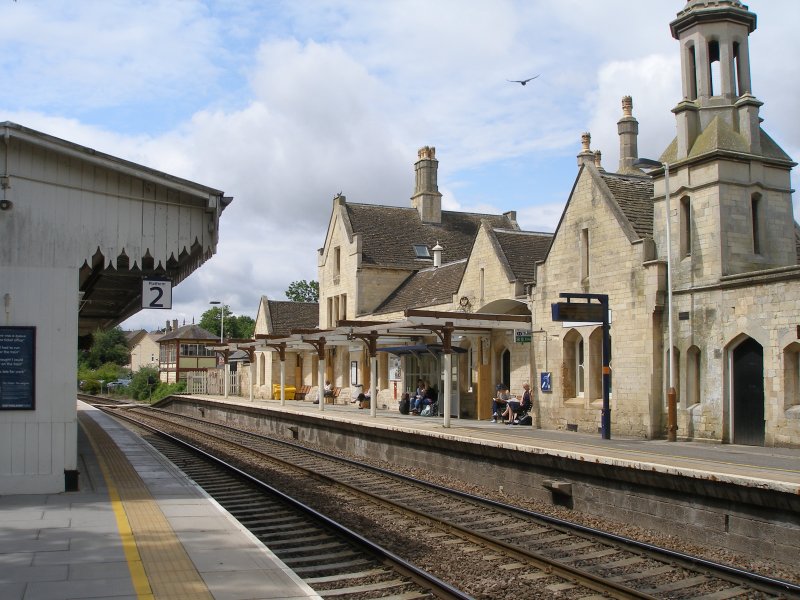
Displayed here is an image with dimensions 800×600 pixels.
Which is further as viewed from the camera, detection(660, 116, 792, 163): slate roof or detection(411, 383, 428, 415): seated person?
detection(411, 383, 428, 415): seated person

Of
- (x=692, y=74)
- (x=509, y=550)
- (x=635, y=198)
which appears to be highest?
(x=692, y=74)

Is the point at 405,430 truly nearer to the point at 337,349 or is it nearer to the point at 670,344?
the point at 670,344

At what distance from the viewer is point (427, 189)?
43156 millimetres

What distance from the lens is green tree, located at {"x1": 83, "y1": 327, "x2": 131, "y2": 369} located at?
104312 mm

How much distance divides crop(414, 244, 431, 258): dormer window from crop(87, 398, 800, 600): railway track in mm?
25098

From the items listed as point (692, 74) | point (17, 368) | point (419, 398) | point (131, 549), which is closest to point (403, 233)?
point (419, 398)

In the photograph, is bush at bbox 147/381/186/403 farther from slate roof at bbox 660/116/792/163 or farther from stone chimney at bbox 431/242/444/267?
slate roof at bbox 660/116/792/163

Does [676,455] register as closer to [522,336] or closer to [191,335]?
[522,336]

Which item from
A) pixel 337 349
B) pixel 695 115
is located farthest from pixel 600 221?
pixel 337 349

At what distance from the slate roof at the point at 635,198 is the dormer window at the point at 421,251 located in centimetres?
1895

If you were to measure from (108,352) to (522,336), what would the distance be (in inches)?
3752

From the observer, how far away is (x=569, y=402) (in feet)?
67.6

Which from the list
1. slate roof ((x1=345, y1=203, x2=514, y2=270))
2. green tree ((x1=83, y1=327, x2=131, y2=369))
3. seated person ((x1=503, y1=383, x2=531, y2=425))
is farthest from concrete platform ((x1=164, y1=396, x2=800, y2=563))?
green tree ((x1=83, y1=327, x2=131, y2=369))

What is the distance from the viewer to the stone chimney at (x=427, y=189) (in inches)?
1687
